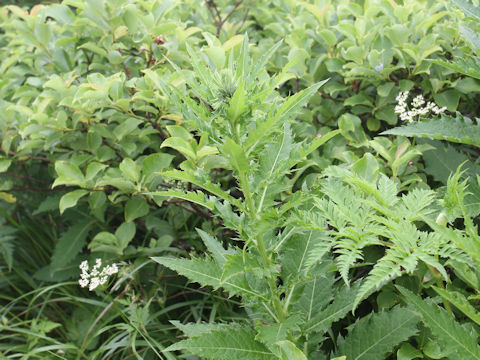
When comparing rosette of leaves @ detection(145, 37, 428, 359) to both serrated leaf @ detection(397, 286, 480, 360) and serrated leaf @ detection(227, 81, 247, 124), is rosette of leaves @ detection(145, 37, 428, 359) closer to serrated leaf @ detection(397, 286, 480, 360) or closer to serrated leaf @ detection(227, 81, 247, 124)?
serrated leaf @ detection(227, 81, 247, 124)

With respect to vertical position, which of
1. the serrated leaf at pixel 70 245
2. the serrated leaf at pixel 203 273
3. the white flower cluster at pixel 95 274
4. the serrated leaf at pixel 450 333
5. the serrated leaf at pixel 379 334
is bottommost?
the serrated leaf at pixel 70 245

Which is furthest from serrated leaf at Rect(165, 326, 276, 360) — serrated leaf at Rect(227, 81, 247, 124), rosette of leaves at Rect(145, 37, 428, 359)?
serrated leaf at Rect(227, 81, 247, 124)

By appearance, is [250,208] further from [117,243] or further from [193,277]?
[117,243]

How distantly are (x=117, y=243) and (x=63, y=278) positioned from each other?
20.3 inches

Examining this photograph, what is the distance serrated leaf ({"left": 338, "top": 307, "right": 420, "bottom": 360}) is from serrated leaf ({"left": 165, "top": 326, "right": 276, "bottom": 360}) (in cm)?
27

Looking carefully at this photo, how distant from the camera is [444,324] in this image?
100 centimetres

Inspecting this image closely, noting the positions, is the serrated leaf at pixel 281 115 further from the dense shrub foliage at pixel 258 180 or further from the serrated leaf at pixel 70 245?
the serrated leaf at pixel 70 245

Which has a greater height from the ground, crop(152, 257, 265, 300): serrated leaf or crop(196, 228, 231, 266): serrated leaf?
crop(152, 257, 265, 300): serrated leaf

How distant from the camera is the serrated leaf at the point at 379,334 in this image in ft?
3.86

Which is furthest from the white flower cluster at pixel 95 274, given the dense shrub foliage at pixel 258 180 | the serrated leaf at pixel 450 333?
the serrated leaf at pixel 450 333

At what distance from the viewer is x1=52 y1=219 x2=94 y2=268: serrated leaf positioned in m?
2.13

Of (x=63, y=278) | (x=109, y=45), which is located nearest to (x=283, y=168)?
(x=109, y=45)

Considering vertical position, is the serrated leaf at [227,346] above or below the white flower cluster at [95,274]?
above

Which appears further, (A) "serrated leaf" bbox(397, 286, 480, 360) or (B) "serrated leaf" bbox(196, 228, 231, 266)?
(B) "serrated leaf" bbox(196, 228, 231, 266)
